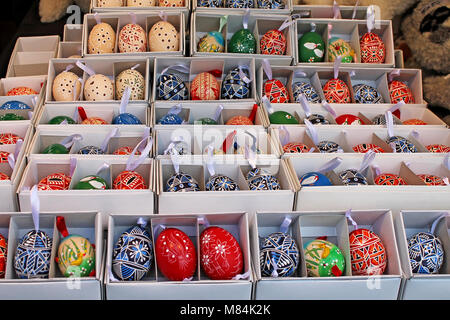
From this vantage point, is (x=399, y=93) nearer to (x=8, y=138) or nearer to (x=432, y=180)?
(x=432, y=180)

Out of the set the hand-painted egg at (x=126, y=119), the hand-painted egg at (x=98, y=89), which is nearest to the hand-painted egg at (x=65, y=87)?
the hand-painted egg at (x=98, y=89)

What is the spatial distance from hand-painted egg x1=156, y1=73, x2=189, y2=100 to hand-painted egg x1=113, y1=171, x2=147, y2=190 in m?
0.64

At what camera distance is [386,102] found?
2701 millimetres

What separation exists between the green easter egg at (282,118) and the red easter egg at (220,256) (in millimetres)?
841

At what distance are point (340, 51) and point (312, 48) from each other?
0.16 m

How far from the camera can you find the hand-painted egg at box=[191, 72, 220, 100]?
2.55 meters

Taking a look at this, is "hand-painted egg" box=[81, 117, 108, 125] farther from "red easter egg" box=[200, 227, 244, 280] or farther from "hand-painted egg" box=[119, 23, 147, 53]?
"red easter egg" box=[200, 227, 244, 280]

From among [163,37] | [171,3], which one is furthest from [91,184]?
[171,3]

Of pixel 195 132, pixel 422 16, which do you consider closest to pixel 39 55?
pixel 195 132

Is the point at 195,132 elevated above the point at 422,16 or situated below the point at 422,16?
below

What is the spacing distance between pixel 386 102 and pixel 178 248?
157 cm

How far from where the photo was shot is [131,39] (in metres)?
2.67
